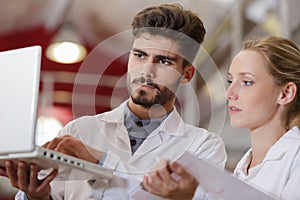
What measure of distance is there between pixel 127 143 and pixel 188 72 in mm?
172

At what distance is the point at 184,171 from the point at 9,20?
300 cm

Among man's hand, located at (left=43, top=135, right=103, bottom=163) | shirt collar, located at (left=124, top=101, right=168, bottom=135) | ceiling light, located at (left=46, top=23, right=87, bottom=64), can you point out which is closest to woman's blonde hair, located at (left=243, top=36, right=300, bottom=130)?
shirt collar, located at (left=124, top=101, right=168, bottom=135)

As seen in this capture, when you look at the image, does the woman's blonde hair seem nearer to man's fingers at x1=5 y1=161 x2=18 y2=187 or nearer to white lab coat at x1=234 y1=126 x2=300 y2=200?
white lab coat at x1=234 y1=126 x2=300 y2=200

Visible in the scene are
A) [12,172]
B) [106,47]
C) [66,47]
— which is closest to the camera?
[12,172]

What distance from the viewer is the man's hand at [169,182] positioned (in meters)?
0.75

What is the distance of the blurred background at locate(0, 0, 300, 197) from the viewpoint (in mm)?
1092

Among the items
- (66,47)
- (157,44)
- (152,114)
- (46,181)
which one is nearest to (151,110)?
(152,114)

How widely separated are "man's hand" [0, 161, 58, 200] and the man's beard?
0.21 m

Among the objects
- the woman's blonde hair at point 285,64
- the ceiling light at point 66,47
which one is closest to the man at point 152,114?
the woman's blonde hair at point 285,64

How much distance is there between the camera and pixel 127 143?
3.23ft

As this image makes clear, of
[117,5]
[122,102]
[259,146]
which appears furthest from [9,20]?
[259,146]

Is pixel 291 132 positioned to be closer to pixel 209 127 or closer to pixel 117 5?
pixel 209 127

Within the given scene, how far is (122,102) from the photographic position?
1.09 m

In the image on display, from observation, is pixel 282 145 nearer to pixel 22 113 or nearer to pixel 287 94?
pixel 287 94
